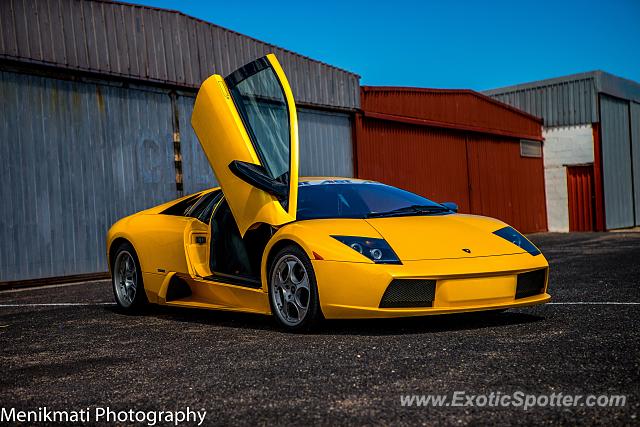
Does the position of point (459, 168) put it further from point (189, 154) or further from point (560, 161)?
point (189, 154)

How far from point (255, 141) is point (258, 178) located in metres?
0.36

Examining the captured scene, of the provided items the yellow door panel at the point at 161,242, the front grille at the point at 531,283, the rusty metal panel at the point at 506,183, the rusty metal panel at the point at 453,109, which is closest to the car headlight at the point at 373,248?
the front grille at the point at 531,283

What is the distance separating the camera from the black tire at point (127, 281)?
711cm

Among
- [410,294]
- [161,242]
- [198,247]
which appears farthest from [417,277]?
[161,242]

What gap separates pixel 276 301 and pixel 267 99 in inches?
61.4

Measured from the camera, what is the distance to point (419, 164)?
69.2ft

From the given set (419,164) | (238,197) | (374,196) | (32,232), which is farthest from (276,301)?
(419,164)

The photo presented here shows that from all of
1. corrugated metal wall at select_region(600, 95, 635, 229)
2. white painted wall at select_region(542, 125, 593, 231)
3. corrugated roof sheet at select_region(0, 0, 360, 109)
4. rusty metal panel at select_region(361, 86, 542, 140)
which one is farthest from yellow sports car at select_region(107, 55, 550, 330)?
corrugated metal wall at select_region(600, 95, 635, 229)

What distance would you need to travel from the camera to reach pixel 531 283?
5473 mm

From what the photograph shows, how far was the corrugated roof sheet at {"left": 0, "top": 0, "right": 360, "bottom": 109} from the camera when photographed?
11516 millimetres

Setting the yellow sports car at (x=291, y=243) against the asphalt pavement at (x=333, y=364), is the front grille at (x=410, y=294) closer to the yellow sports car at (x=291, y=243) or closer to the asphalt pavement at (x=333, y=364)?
the yellow sports car at (x=291, y=243)

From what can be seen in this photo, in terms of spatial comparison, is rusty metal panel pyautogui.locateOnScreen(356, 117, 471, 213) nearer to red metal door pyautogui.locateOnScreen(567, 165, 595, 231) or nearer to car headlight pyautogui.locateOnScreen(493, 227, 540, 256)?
red metal door pyautogui.locateOnScreen(567, 165, 595, 231)

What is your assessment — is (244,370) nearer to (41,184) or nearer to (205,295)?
(205,295)

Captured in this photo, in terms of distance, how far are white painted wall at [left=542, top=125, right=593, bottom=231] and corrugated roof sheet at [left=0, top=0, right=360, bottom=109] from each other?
14151mm
